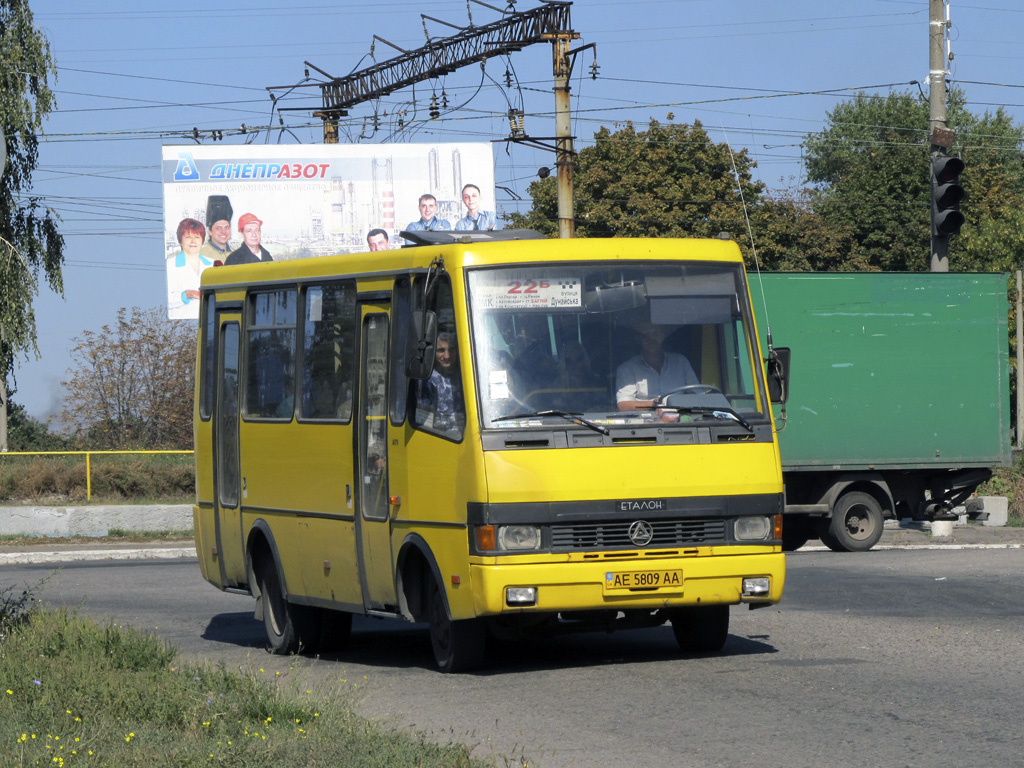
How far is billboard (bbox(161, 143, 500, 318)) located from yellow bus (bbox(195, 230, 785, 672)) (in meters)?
32.3

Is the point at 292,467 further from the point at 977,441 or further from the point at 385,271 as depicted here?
the point at 977,441

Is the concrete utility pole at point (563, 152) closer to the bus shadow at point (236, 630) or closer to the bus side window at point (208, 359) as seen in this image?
the bus shadow at point (236, 630)

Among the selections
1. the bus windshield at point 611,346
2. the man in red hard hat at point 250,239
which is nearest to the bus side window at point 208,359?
the bus windshield at point 611,346

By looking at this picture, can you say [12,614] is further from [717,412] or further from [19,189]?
[19,189]

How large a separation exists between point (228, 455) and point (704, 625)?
14.0ft

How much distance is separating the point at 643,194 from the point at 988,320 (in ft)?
113

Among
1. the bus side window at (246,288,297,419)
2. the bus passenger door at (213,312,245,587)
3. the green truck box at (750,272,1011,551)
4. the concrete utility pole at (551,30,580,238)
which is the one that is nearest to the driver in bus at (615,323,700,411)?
the bus side window at (246,288,297,419)

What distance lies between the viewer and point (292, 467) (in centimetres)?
1145

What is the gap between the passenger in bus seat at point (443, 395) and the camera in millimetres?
9477

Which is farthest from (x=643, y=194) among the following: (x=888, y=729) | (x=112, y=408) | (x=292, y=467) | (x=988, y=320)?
(x=888, y=729)

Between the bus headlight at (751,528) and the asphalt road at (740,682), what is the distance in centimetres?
81

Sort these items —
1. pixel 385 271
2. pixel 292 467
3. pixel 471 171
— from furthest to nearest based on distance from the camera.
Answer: pixel 471 171
pixel 292 467
pixel 385 271

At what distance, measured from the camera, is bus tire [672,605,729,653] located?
10.4 m

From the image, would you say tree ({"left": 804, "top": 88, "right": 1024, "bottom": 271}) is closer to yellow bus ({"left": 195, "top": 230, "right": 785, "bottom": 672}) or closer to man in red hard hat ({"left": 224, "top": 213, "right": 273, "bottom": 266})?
man in red hard hat ({"left": 224, "top": 213, "right": 273, "bottom": 266})
